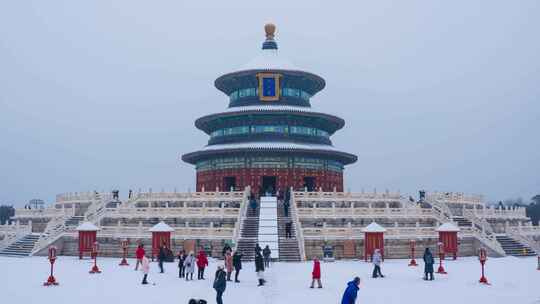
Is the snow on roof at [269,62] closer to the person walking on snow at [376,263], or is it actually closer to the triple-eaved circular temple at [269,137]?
the triple-eaved circular temple at [269,137]

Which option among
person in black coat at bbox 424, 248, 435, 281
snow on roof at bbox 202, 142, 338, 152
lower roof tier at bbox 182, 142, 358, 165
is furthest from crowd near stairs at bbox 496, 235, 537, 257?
snow on roof at bbox 202, 142, 338, 152

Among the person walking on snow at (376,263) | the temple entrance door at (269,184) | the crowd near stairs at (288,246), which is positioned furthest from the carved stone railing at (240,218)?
the temple entrance door at (269,184)

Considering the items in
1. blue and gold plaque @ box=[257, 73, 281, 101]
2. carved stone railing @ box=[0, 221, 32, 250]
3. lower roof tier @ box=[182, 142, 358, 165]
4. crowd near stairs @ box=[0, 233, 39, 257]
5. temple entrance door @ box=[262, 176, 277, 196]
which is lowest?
crowd near stairs @ box=[0, 233, 39, 257]

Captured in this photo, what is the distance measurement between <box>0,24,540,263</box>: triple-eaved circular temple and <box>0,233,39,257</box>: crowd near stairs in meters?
0.14

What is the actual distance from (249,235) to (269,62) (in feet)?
98.4

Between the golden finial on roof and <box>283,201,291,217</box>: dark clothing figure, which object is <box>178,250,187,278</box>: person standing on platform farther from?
the golden finial on roof

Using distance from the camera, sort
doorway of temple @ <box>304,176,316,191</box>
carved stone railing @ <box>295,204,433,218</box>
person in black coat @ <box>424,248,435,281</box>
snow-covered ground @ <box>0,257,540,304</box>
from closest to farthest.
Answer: snow-covered ground @ <box>0,257,540,304</box>, person in black coat @ <box>424,248,435,281</box>, carved stone railing @ <box>295,204,433,218</box>, doorway of temple @ <box>304,176,316,191</box>

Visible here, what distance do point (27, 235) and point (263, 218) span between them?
18.7 m

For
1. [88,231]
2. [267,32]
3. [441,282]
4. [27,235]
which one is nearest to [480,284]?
[441,282]

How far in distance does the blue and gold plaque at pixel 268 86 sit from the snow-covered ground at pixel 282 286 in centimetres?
3039

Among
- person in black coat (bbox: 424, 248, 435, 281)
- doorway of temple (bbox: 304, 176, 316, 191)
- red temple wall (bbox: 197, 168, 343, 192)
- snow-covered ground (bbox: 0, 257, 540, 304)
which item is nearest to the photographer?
snow-covered ground (bbox: 0, 257, 540, 304)

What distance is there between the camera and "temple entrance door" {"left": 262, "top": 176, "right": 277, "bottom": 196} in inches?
2154

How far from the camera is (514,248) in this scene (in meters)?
38.6

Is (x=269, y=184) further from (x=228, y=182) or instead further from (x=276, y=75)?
(x=276, y=75)
